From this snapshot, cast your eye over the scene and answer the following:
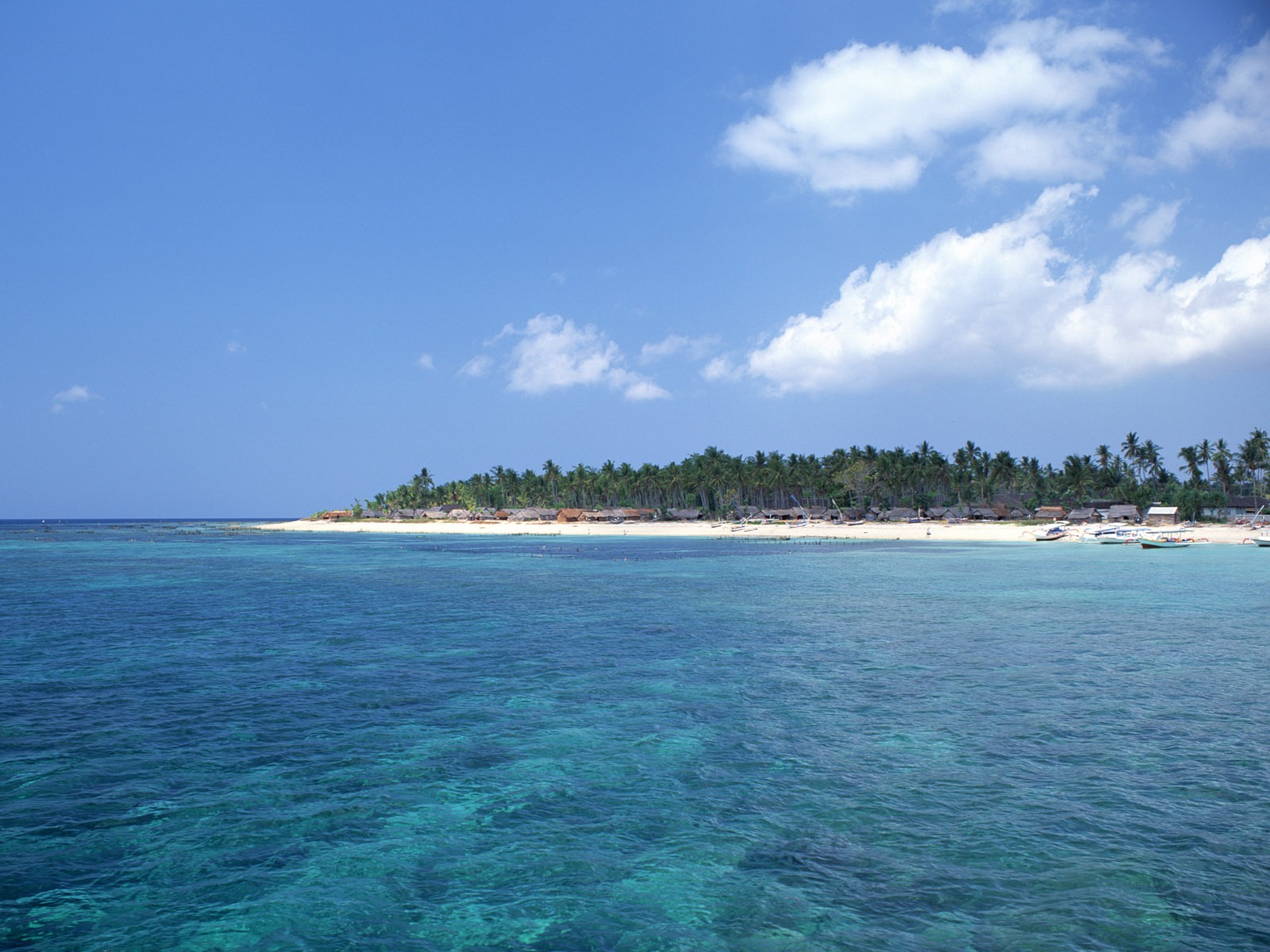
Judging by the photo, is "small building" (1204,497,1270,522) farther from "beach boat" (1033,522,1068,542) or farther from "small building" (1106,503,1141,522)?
"beach boat" (1033,522,1068,542)

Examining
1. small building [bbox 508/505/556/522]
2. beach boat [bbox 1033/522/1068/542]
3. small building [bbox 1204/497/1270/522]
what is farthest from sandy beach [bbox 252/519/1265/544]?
small building [bbox 1204/497/1270/522]

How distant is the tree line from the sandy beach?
14.1m

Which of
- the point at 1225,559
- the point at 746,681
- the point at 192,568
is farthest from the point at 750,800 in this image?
the point at 1225,559

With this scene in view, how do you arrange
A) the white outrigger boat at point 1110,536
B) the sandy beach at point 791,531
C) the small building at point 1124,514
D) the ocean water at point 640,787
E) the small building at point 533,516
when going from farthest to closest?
1. the small building at point 533,516
2. the small building at point 1124,514
3. the sandy beach at point 791,531
4. the white outrigger boat at point 1110,536
5. the ocean water at point 640,787

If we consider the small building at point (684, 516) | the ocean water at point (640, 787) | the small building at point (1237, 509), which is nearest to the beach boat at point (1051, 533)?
the small building at point (1237, 509)

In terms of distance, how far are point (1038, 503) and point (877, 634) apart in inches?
4897

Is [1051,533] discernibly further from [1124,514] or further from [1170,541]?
[1124,514]

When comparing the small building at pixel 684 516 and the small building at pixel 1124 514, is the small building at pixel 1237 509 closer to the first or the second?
the small building at pixel 1124 514

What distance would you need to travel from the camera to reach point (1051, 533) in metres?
95.1

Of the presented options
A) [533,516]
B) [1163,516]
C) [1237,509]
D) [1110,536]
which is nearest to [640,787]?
[1110,536]

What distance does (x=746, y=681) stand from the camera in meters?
19.4

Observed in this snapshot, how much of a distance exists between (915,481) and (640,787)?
136 meters

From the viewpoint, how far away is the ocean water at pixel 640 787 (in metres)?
8.41

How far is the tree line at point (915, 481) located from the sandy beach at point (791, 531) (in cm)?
1411
